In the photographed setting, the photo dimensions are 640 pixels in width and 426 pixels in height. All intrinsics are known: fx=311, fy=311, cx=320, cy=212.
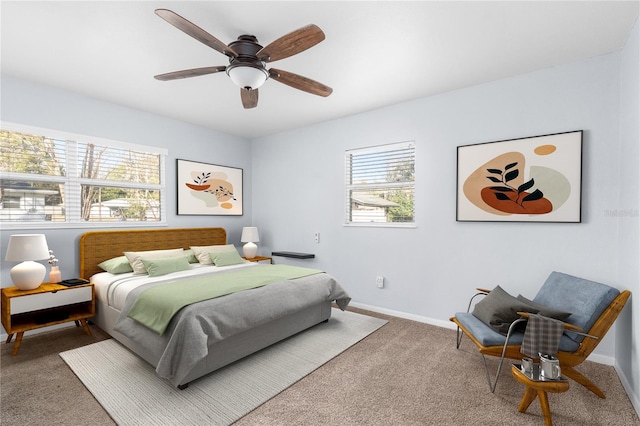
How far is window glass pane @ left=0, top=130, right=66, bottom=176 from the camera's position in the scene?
318 cm

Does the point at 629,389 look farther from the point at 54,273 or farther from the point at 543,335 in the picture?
the point at 54,273

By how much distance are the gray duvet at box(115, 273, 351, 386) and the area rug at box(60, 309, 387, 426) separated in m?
0.15

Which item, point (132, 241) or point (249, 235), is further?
point (249, 235)

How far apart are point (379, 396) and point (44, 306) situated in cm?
318

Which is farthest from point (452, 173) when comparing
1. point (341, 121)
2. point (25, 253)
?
point (25, 253)

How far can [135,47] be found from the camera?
256 cm

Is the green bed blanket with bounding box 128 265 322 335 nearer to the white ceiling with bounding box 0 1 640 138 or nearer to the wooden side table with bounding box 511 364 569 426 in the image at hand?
the white ceiling with bounding box 0 1 640 138

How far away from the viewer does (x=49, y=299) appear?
2.98 meters

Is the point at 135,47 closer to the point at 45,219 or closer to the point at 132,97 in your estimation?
the point at 132,97

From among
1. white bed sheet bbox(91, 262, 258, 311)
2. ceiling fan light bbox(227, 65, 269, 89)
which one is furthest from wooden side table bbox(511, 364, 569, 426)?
white bed sheet bbox(91, 262, 258, 311)

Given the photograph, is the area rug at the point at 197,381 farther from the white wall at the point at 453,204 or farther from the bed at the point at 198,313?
the white wall at the point at 453,204

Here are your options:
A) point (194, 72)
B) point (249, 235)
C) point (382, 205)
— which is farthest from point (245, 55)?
point (249, 235)

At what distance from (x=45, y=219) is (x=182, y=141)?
6.27 feet

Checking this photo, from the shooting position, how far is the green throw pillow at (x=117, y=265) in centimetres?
351
